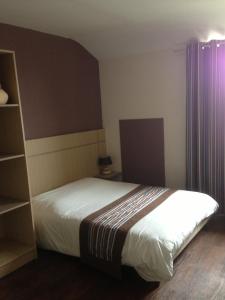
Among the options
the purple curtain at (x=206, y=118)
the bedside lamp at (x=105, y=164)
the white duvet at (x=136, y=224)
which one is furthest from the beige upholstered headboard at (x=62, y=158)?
the purple curtain at (x=206, y=118)

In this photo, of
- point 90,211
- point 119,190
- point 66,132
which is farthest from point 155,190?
point 66,132

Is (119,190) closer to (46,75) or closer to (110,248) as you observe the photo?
(110,248)

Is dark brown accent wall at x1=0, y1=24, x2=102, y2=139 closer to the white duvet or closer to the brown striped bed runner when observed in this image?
the white duvet

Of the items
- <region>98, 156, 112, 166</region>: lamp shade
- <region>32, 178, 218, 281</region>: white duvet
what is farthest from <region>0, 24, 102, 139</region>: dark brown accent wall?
<region>32, 178, 218, 281</region>: white duvet

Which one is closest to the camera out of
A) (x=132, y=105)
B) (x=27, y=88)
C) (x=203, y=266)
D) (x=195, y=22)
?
(x=203, y=266)

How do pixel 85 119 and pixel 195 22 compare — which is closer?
pixel 195 22

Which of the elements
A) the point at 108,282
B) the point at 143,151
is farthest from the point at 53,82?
the point at 108,282

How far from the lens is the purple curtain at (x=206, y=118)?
342 cm

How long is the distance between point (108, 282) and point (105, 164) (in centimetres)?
206

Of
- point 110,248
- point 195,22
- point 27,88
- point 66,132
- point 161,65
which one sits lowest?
point 110,248

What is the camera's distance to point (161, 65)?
12.7ft

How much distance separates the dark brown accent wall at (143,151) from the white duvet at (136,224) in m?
0.64

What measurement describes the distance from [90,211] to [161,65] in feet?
7.13

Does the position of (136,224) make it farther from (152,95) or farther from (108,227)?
(152,95)
